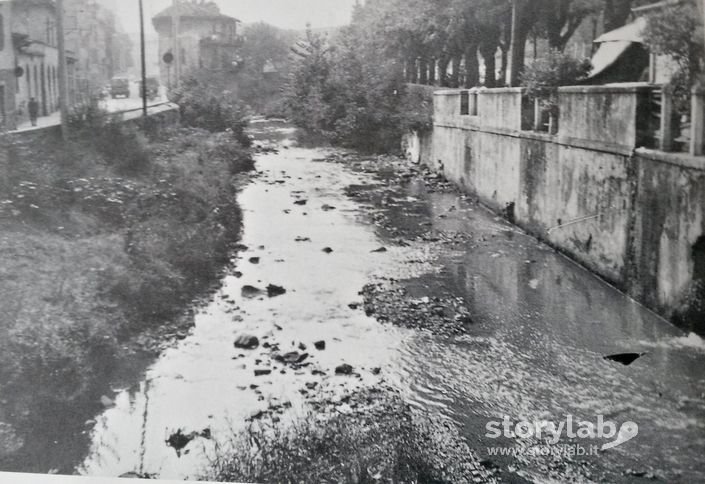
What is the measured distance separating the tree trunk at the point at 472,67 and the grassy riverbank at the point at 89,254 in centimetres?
853

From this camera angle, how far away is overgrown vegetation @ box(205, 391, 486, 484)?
526 centimetres

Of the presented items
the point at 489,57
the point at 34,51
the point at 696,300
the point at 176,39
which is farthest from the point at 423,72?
the point at 696,300

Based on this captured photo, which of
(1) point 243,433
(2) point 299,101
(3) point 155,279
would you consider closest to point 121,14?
(3) point 155,279

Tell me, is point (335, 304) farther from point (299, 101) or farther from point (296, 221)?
point (299, 101)

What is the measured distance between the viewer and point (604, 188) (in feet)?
30.0

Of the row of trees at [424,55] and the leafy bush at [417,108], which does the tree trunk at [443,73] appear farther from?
the leafy bush at [417,108]

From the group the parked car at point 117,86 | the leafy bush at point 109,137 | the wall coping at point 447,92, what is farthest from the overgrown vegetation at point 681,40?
the parked car at point 117,86

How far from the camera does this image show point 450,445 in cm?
560

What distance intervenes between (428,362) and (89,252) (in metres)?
3.92

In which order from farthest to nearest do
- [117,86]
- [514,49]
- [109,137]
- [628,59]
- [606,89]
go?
1. [117,86]
2. [514,49]
3. [109,137]
4. [628,59]
5. [606,89]

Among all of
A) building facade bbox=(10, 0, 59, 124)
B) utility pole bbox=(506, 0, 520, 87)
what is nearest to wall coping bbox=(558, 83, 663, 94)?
utility pole bbox=(506, 0, 520, 87)

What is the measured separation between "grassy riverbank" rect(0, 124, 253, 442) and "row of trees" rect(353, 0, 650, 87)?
166 inches

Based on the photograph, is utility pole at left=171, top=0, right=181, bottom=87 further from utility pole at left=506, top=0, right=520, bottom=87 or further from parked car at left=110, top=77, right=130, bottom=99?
utility pole at left=506, top=0, right=520, bottom=87

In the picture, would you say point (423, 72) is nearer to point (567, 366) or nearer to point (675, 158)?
point (675, 158)
